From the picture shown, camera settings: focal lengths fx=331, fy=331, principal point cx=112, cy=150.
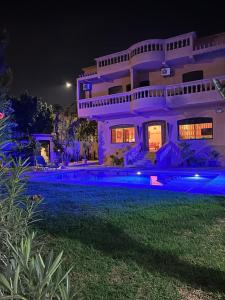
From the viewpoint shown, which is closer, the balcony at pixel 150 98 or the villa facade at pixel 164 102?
the villa facade at pixel 164 102

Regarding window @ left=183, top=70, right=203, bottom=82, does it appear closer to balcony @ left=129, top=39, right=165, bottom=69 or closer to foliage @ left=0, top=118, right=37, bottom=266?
balcony @ left=129, top=39, right=165, bottom=69

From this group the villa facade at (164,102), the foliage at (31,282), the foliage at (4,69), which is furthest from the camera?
the foliage at (4,69)

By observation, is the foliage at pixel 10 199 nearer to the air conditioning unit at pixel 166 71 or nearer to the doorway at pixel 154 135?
the air conditioning unit at pixel 166 71

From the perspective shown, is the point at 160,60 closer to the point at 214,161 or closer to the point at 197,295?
the point at 214,161

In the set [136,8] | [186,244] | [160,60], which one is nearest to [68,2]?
→ [136,8]

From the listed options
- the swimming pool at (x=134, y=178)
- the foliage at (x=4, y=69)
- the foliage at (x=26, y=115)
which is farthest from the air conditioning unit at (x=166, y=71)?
the foliage at (x=26, y=115)

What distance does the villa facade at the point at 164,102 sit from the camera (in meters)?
18.5

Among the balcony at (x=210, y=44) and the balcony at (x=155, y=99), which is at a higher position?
the balcony at (x=210, y=44)

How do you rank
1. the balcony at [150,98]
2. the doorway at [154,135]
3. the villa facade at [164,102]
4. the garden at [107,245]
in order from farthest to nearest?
1. the doorway at [154,135]
2. the balcony at [150,98]
3. the villa facade at [164,102]
4. the garden at [107,245]

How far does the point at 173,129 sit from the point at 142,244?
16.0 m

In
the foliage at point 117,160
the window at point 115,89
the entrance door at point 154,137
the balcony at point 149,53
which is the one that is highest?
the balcony at point 149,53

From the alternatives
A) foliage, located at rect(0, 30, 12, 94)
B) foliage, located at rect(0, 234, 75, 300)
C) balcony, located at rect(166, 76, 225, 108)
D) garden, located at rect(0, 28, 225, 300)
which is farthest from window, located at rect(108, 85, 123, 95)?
foliage, located at rect(0, 234, 75, 300)

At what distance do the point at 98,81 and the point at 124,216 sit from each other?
18319mm

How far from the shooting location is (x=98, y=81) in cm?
2398
